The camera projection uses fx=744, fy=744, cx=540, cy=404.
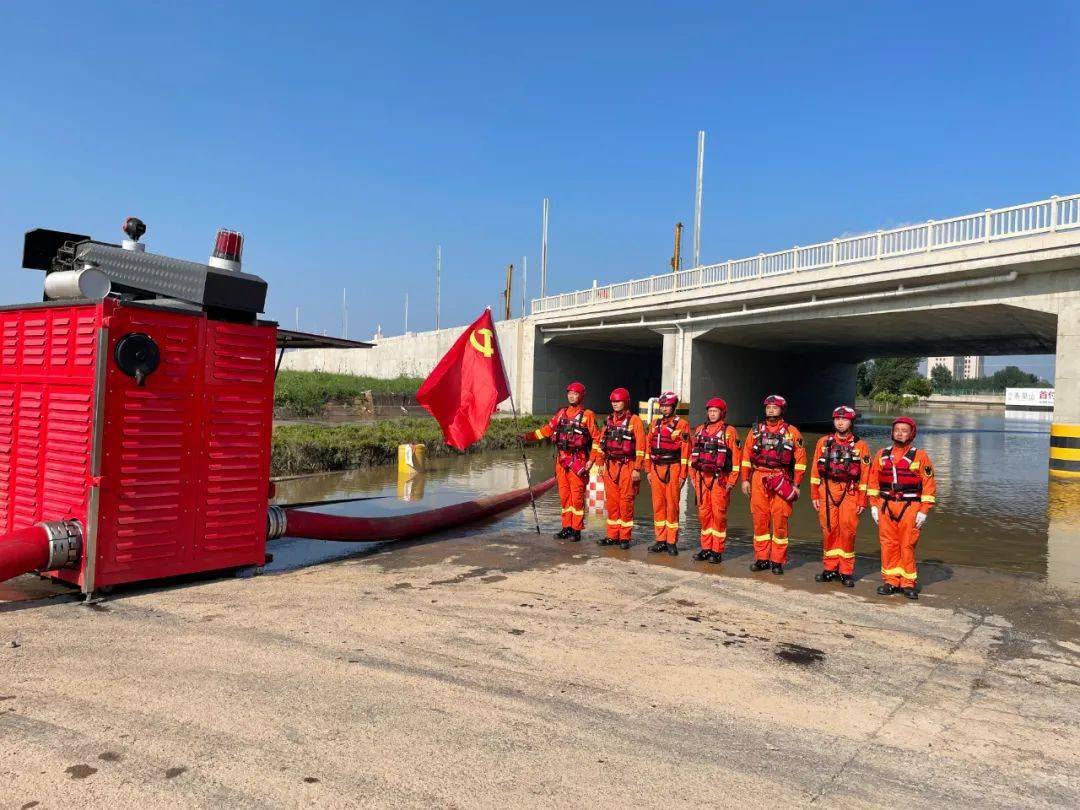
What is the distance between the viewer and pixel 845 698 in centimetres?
445

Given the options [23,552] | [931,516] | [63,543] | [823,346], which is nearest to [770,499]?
[931,516]

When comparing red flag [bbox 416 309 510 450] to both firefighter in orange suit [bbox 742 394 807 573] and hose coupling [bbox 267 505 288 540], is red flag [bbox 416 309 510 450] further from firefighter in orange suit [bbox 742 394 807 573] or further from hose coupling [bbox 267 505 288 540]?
firefighter in orange suit [bbox 742 394 807 573]

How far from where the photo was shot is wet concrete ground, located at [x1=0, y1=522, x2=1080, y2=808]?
3350 millimetres

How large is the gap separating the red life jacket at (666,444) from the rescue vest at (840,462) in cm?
160

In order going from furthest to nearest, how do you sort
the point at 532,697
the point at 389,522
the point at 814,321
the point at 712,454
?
the point at 814,321
the point at 389,522
the point at 712,454
the point at 532,697

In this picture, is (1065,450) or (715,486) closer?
(715,486)

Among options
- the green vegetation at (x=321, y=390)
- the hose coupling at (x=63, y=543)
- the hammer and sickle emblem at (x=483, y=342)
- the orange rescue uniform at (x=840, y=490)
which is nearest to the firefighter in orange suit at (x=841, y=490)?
the orange rescue uniform at (x=840, y=490)

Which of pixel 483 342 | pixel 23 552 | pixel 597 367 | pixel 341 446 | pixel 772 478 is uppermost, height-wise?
pixel 597 367

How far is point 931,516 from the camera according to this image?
40.4 feet

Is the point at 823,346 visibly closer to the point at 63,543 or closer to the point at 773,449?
the point at 773,449

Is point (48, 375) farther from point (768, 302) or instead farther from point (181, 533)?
point (768, 302)

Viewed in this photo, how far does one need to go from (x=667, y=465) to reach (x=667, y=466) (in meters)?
0.01

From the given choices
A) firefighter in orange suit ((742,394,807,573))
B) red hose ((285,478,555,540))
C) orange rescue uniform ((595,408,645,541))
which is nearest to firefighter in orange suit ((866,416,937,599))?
firefighter in orange suit ((742,394,807,573))

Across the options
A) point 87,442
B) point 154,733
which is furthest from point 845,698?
point 87,442
